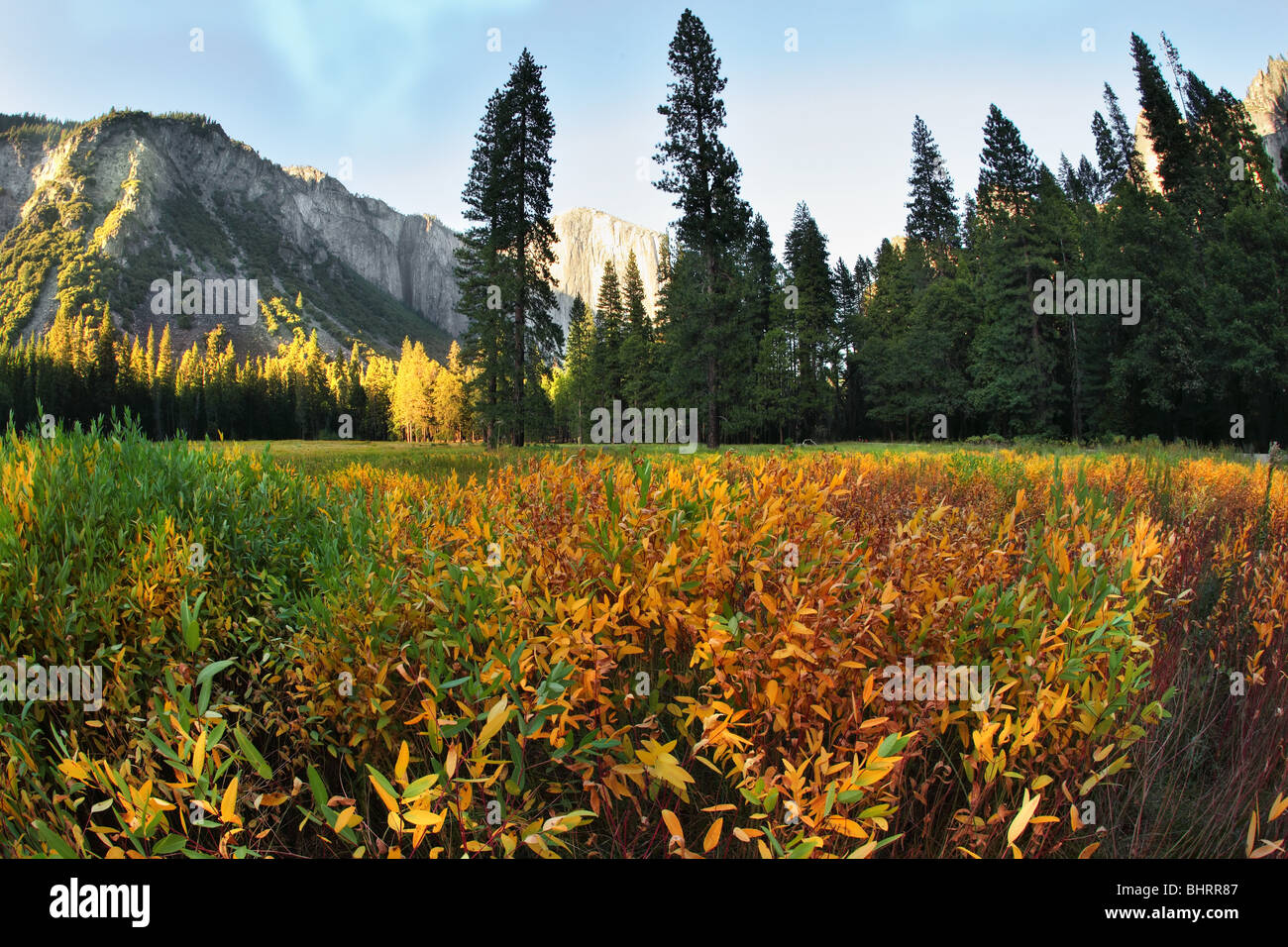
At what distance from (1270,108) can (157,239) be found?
21607cm

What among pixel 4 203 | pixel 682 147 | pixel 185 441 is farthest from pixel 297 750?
pixel 4 203

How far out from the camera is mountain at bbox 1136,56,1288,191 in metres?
69.2

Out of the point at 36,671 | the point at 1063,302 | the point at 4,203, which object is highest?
the point at 4,203

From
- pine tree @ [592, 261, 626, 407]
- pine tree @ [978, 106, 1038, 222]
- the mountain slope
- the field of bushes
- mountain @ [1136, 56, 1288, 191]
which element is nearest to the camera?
the field of bushes

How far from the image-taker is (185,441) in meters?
4.53

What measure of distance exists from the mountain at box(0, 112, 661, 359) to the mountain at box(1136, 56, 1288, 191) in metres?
83.0

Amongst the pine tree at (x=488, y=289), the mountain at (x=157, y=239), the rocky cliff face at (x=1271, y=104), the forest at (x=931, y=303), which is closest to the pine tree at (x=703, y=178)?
the forest at (x=931, y=303)

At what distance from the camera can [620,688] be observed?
2.19 m

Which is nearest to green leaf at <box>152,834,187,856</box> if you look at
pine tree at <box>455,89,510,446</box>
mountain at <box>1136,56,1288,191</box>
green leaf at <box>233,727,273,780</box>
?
green leaf at <box>233,727,273,780</box>

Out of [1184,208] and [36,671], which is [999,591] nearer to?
[36,671]

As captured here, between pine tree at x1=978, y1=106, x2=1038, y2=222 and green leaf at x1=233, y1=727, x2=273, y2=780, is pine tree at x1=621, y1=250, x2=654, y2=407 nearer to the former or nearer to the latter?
pine tree at x1=978, y1=106, x2=1038, y2=222

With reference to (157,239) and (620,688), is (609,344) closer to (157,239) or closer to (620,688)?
(620,688)
